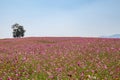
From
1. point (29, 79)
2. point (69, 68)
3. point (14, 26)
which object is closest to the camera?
point (29, 79)

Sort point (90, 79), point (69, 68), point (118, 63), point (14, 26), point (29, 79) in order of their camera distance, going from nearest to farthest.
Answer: point (90, 79) < point (29, 79) < point (69, 68) < point (118, 63) < point (14, 26)

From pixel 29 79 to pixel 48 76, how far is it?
72cm

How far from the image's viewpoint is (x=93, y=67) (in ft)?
38.9

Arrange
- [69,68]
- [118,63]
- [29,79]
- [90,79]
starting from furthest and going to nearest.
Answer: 1. [118,63]
2. [69,68]
3. [29,79]
4. [90,79]

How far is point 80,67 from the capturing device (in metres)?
11.8

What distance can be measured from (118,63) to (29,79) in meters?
4.97

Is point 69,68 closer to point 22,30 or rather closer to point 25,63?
point 25,63

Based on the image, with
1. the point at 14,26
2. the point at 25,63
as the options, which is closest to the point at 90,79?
the point at 25,63

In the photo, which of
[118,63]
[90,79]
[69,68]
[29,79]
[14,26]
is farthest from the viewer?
[14,26]

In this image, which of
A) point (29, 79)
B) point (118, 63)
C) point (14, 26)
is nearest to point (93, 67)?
point (118, 63)

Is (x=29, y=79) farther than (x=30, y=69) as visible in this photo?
No

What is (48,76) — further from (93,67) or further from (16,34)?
(16,34)

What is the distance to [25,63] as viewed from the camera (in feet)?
43.9

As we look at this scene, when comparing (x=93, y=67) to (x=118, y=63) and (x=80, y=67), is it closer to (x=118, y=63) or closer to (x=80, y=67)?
(x=80, y=67)
